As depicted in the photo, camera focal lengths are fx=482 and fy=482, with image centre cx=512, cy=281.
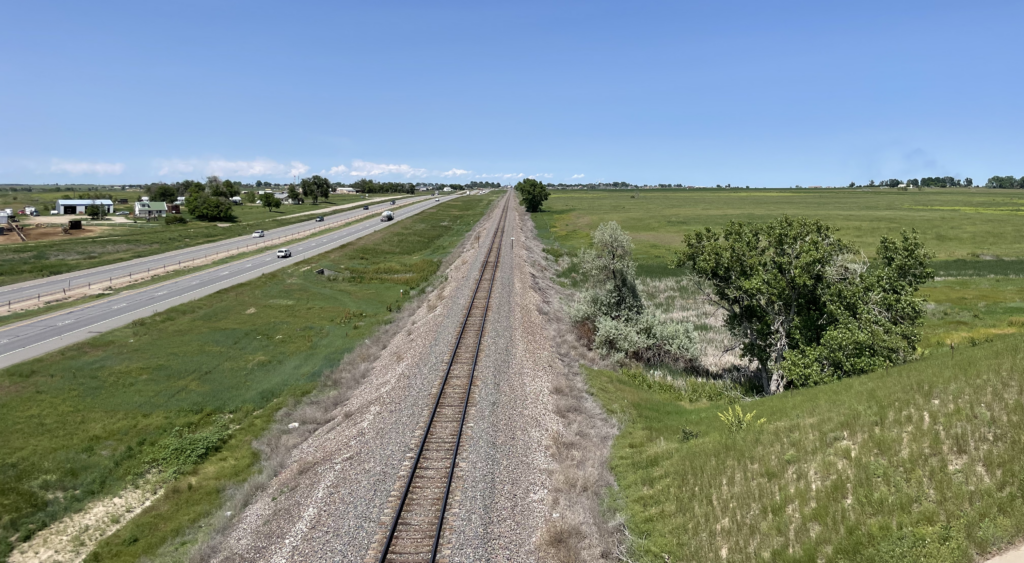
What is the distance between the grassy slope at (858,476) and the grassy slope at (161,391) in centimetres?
1605

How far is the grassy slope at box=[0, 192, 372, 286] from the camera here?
63716 millimetres

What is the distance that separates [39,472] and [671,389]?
2831cm

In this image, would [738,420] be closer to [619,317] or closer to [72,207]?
[619,317]

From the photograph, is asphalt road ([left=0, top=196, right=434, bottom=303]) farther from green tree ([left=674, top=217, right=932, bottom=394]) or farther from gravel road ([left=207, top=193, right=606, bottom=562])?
green tree ([left=674, top=217, right=932, bottom=394])

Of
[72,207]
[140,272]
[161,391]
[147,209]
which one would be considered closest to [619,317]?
[161,391]

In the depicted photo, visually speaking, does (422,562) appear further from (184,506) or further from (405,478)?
(184,506)

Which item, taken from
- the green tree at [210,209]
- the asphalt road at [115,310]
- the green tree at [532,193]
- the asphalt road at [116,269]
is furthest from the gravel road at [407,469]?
the green tree at [532,193]

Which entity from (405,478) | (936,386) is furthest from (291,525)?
(936,386)

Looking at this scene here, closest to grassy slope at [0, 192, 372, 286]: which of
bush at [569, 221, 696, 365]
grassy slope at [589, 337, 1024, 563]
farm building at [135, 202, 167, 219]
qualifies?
farm building at [135, 202, 167, 219]

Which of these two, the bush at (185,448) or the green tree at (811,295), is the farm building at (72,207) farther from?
the green tree at (811,295)

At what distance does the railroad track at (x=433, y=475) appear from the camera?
39.7 feet

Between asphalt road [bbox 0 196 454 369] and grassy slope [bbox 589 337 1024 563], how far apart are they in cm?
3984

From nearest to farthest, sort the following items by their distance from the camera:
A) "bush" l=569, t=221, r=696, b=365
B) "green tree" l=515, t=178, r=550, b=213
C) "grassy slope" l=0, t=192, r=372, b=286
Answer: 1. "bush" l=569, t=221, r=696, b=365
2. "grassy slope" l=0, t=192, r=372, b=286
3. "green tree" l=515, t=178, r=550, b=213

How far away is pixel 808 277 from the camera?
2252 centimetres
